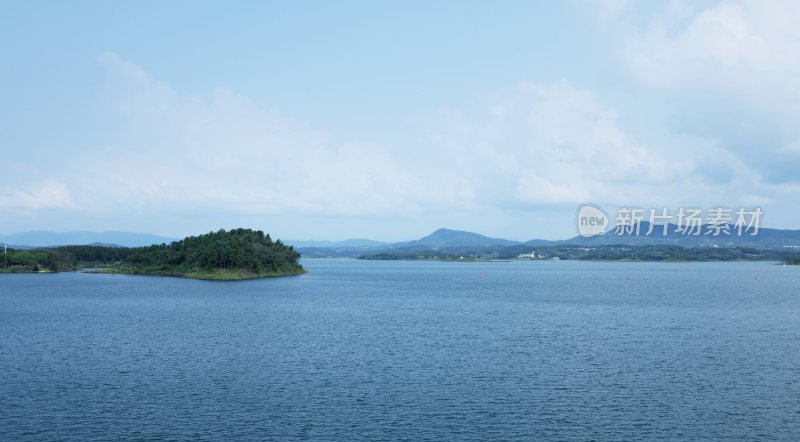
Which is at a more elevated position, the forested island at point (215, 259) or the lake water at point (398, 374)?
the forested island at point (215, 259)

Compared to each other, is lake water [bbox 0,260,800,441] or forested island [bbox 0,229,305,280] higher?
forested island [bbox 0,229,305,280]

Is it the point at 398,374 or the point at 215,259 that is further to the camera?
the point at 215,259

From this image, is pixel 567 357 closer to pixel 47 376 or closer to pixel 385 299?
pixel 47 376

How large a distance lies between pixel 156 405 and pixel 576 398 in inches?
1022

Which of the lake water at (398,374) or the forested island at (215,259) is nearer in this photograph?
the lake water at (398,374)

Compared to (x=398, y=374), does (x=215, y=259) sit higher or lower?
higher

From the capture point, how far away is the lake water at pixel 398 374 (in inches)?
1276

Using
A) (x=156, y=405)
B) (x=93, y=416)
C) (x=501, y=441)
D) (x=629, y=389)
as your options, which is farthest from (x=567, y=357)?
(x=93, y=416)

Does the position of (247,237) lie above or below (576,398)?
above

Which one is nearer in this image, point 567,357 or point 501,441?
point 501,441

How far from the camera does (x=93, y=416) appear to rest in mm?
33656

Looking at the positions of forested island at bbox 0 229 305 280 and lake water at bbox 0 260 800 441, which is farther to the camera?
forested island at bbox 0 229 305 280

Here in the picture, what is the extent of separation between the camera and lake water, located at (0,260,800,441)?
3241 centimetres

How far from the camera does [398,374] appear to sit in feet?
145
